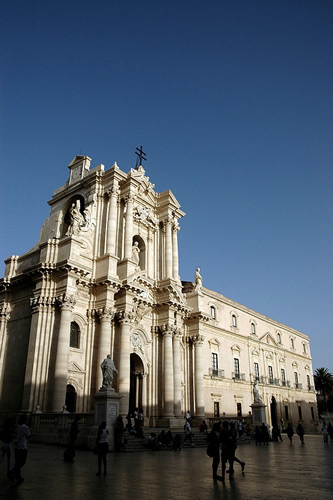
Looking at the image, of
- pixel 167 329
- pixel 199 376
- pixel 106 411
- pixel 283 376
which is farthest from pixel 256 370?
pixel 106 411

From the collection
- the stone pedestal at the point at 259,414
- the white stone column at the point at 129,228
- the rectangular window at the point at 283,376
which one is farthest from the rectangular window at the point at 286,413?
the white stone column at the point at 129,228

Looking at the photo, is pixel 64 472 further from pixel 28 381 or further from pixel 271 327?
pixel 271 327

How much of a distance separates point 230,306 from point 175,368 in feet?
43.4

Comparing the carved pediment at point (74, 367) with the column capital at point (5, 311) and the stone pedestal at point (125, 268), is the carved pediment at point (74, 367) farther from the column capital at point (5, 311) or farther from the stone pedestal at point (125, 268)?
the column capital at point (5, 311)

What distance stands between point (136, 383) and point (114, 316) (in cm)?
533

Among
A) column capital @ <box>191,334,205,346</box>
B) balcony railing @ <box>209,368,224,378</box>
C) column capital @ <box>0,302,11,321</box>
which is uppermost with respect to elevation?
column capital @ <box>0,302,11,321</box>

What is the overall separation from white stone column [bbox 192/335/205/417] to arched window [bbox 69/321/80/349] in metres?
10.3

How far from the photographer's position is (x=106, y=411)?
1755 cm

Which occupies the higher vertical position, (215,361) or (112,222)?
(112,222)

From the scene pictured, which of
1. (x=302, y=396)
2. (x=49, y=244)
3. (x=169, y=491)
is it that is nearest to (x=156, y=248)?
(x=49, y=244)

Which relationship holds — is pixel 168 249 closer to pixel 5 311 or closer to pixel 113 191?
pixel 113 191

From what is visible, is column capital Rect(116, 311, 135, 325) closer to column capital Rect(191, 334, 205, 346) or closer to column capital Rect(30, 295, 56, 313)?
column capital Rect(30, 295, 56, 313)

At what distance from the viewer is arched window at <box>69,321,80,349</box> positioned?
2395 cm

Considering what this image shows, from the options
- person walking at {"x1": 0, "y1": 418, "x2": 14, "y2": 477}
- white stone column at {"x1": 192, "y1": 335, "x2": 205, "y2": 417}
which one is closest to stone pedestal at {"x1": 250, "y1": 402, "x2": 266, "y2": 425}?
white stone column at {"x1": 192, "y1": 335, "x2": 205, "y2": 417}
